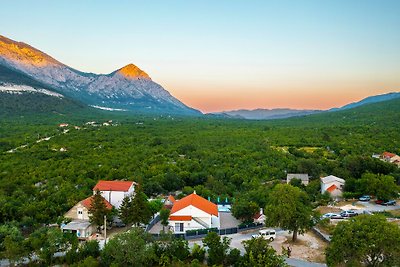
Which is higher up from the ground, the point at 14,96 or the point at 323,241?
the point at 14,96

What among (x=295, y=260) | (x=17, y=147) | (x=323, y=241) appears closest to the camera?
(x=295, y=260)

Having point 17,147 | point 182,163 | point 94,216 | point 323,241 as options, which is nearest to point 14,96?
point 17,147

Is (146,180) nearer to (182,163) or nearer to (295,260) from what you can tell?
(182,163)

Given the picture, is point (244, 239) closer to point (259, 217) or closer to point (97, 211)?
point (259, 217)

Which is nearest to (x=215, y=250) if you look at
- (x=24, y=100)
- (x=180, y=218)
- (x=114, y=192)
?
(x=180, y=218)

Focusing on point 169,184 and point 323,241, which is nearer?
point 323,241

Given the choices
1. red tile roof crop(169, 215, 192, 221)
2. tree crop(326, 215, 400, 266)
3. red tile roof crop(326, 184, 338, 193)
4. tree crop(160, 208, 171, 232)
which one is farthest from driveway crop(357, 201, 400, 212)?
tree crop(160, 208, 171, 232)

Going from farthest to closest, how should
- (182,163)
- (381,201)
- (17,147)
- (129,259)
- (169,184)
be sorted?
(17,147) → (182,163) → (169,184) → (381,201) → (129,259)

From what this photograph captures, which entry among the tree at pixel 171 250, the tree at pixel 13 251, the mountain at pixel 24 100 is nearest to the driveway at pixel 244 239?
the tree at pixel 171 250
